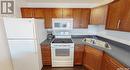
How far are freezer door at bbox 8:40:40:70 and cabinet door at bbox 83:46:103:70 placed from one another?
138 centimetres

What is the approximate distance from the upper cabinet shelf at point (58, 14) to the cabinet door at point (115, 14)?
107 centimetres

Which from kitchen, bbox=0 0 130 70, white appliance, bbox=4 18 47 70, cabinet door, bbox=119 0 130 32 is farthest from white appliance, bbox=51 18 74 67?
cabinet door, bbox=119 0 130 32

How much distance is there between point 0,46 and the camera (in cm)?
87

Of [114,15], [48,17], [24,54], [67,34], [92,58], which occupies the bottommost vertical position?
[92,58]

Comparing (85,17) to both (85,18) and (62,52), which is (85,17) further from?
(62,52)

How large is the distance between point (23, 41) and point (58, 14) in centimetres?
142

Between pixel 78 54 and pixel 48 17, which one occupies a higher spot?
pixel 48 17

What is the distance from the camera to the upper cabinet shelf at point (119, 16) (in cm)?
159

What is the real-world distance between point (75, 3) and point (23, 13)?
1.76m

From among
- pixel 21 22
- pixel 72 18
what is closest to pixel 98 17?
pixel 72 18

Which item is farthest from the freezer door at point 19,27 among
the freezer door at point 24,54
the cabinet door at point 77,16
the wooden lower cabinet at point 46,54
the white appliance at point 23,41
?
the cabinet door at point 77,16

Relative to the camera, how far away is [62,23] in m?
3.00

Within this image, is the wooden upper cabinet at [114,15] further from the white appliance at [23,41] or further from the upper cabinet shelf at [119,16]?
the white appliance at [23,41]

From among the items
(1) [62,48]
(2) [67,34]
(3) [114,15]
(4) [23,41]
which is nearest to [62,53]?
(1) [62,48]
